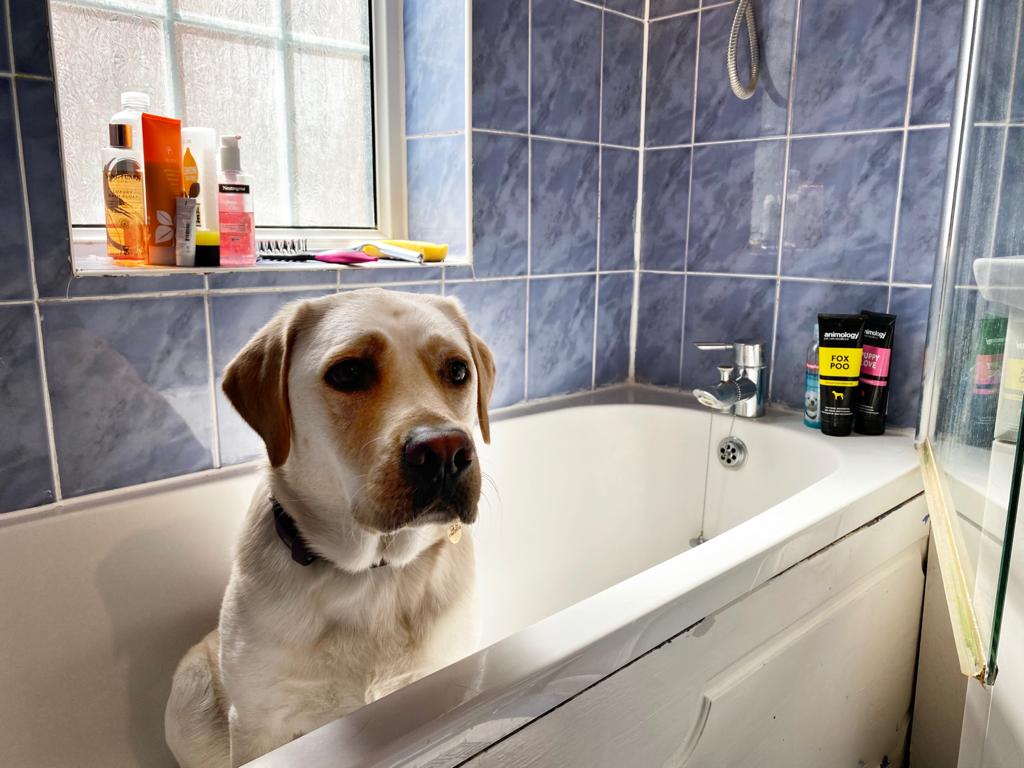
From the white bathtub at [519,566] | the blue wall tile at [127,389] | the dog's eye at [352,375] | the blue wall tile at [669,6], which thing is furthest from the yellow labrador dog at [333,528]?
the blue wall tile at [669,6]

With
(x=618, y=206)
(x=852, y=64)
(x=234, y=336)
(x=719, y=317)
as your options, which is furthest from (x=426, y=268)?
(x=852, y=64)

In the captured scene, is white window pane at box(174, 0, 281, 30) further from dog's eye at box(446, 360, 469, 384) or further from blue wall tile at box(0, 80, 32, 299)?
dog's eye at box(446, 360, 469, 384)

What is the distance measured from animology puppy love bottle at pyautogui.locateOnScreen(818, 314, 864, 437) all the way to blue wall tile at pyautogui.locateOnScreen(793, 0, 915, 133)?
40cm

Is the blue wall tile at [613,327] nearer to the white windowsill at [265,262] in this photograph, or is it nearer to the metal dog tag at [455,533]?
the white windowsill at [265,262]

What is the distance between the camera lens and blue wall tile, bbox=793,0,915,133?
1521 millimetres

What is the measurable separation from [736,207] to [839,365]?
1.51 feet

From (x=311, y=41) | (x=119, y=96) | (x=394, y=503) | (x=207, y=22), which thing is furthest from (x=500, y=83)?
(x=394, y=503)

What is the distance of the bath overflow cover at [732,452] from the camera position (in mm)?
1713

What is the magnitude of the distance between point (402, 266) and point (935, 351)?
101 centimetres

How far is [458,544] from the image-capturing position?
104cm

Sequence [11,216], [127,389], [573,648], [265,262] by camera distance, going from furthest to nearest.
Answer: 1. [265,262]
2. [127,389]
3. [11,216]
4. [573,648]

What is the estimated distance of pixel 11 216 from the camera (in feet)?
3.56

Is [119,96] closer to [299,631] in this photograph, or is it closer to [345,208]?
[345,208]

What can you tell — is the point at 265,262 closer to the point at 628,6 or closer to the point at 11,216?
the point at 11,216
